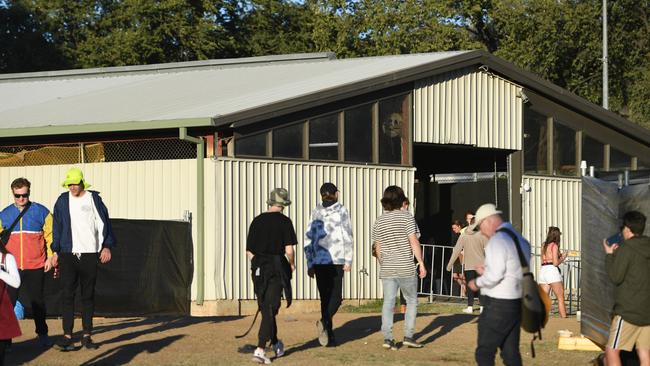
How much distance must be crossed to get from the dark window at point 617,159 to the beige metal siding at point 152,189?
10810mm

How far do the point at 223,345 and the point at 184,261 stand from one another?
5638mm

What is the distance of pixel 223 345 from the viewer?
14.3 m

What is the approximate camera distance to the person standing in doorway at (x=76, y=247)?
13.3 metres

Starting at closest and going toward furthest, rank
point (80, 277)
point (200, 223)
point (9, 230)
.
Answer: point (80, 277), point (9, 230), point (200, 223)

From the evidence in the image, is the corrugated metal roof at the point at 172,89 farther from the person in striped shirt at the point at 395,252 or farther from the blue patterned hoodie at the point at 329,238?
the person in striped shirt at the point at 395,252

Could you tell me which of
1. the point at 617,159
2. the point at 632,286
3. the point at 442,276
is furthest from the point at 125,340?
the point at 617,159

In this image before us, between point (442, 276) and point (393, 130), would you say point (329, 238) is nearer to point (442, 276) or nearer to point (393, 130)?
point (393, 130)

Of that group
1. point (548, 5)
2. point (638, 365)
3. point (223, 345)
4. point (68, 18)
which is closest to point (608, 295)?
point (638, 365)

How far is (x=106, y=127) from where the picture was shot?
66.7 feet

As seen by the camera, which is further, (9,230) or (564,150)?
(564,150)

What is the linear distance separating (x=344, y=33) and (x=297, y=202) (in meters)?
32.0

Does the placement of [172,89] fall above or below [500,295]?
above

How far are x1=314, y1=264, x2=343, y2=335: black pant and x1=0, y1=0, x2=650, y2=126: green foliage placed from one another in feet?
115

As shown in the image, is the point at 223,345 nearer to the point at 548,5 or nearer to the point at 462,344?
the point at 462,344
